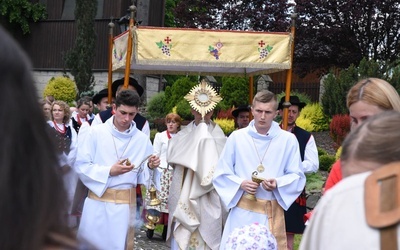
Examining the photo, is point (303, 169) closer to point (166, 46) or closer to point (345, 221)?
point (166, 46)

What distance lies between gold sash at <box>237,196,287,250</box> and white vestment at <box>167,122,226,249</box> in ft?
4.33

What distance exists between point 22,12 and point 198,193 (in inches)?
952

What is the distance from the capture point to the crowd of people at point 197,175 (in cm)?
118

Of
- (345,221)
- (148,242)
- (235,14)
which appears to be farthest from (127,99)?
(235,14)

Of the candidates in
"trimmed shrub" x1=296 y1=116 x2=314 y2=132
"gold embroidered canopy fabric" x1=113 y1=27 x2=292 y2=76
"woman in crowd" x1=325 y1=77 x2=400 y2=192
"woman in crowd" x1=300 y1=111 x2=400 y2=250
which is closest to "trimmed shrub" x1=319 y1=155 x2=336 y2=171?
"trimmed shrub" x1=296 y1=116 x2=314 y2=132

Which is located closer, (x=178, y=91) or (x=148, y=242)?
A: (x=148, y=242)

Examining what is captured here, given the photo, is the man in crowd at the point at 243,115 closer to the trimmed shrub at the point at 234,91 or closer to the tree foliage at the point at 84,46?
the trimmed shrub at the point at 234,91

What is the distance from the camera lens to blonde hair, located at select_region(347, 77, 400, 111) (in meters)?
3.42

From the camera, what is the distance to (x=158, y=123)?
2153 centimetres

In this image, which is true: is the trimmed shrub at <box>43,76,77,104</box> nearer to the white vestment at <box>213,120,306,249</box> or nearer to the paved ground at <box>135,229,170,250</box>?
the paved ground at <box>135,229,170,250</box>

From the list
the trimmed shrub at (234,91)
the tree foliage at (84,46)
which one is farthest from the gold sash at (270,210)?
the tree foliage at (84,46)

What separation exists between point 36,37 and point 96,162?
→ 2493 centimetres

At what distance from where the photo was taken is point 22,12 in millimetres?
30484

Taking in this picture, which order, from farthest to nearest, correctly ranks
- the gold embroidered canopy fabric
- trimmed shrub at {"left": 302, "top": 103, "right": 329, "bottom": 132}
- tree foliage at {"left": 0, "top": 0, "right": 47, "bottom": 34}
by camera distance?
tree foliage at {"left": 0, "top": 0, "right": 47, "bottom": 34} → trimmed shrub at {"left": 302, "top": 103, "right": 329, "bottom": 132} → the gold embroidered canopy fabric
